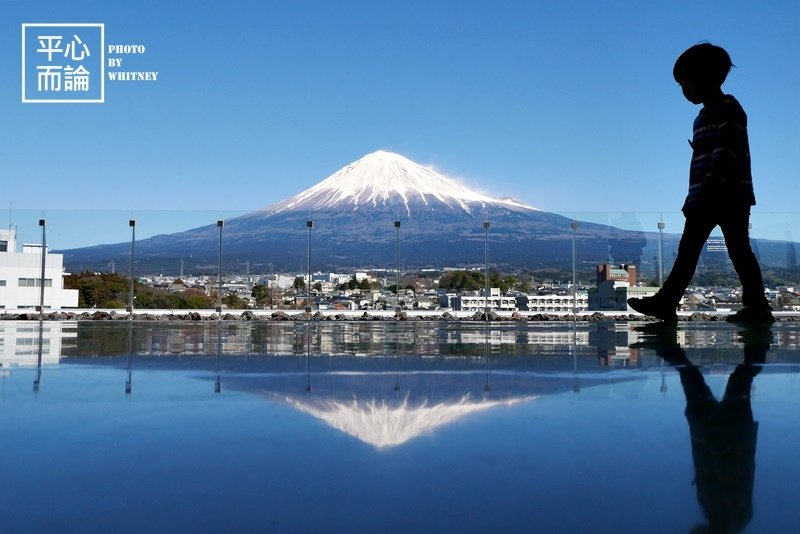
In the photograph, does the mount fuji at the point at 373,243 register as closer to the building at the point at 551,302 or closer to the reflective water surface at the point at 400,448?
the building at the point at 551,302

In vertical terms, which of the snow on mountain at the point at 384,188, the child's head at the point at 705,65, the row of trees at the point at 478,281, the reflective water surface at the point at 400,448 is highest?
the snow on mountain at the point at 384,188

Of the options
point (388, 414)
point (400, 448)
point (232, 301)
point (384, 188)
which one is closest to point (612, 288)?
point (232, 301)

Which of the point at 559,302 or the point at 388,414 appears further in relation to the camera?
the point at 559,302

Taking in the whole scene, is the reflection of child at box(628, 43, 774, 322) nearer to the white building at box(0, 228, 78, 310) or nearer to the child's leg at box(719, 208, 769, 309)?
the child's leg at box(719, 208, 769, 309)

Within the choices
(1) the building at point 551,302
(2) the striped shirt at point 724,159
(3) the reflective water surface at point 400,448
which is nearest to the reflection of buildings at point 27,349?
(3) the reflective water surface at point 400,448

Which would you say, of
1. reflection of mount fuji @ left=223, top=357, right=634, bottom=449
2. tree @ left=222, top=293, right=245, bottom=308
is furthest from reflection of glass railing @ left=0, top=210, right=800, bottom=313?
A: reflection of mount fuji @ left=223, top=357, right=634, bottom=449

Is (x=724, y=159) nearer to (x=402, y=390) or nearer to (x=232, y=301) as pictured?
(x=402, y=390)
